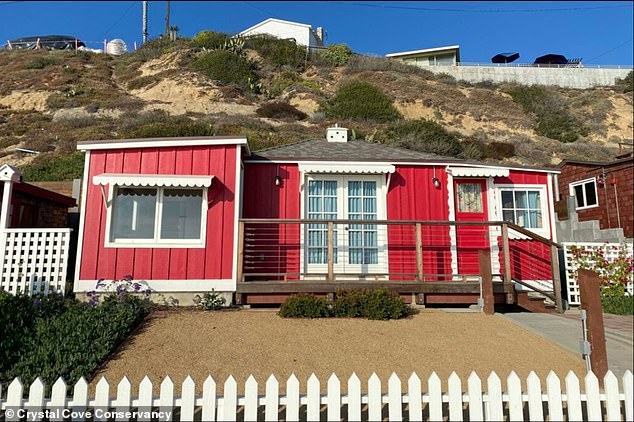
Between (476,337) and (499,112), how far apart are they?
104 feet

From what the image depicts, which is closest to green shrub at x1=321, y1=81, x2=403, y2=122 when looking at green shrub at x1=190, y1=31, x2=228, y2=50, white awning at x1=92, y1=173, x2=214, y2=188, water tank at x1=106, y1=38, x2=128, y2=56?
green shrub at x1=190, y1=31, x2=228, y2=50

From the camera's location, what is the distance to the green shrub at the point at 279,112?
26.7 meters

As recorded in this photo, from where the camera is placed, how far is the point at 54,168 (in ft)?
53.0

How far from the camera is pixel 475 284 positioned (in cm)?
718

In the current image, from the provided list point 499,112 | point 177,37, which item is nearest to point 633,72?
point 499,112

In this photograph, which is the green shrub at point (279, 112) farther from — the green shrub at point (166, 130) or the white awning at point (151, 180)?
the white awning at point (151, 180)

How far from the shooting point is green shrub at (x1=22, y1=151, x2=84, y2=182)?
15.4 m

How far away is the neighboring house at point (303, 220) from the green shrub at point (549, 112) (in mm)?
25092

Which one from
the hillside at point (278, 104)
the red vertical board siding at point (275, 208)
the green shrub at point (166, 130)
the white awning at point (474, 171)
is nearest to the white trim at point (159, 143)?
the red vertical board siding at point (275, 208)

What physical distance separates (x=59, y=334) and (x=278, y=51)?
3581cm

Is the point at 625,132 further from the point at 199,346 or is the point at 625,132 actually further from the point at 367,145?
the point at 199,346

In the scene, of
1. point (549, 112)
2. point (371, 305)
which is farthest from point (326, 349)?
point (549, 112)

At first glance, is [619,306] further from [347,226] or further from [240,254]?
[347,226]

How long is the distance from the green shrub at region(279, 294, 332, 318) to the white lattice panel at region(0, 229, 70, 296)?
417 centimetres
